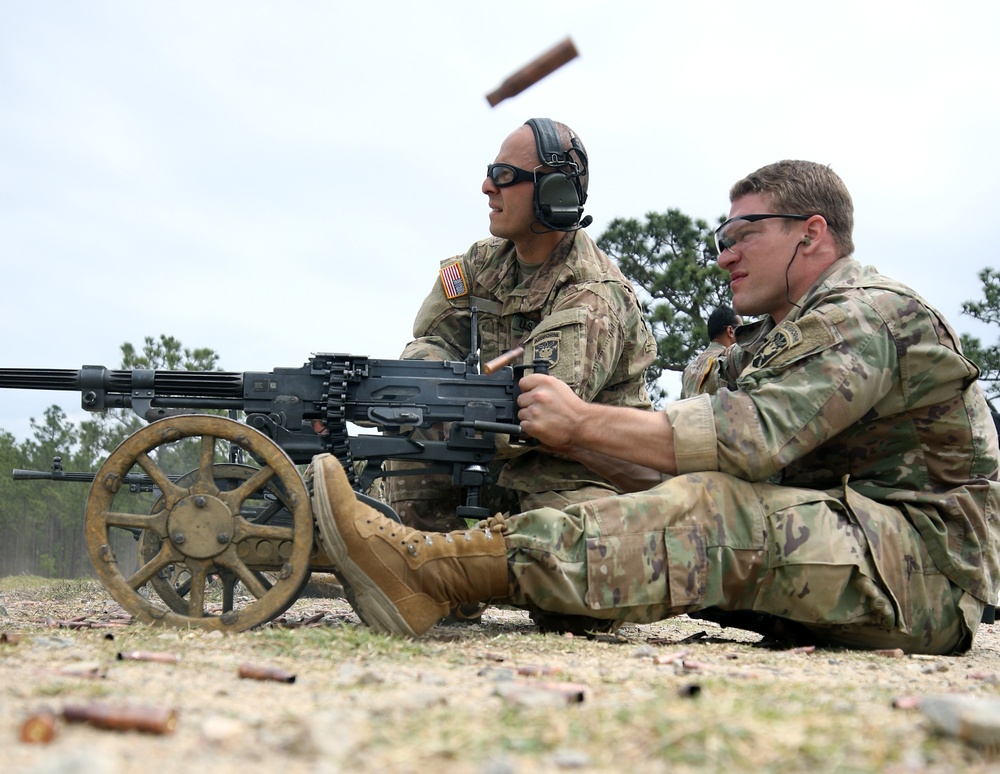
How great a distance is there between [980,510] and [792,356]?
0.98m

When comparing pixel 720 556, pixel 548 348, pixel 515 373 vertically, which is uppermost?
pixel 548 348

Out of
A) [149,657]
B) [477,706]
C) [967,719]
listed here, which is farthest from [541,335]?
[967,719]

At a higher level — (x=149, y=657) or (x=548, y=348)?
(x=548, y=348)

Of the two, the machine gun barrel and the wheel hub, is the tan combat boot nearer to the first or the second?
the wheel hub

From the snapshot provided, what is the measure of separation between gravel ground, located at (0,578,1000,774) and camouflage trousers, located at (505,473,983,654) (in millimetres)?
186

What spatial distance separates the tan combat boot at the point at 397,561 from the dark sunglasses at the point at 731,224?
6.11ft

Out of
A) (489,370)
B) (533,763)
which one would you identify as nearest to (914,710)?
(533,763)

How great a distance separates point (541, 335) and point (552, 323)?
0.25 feet

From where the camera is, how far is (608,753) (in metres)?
1.80

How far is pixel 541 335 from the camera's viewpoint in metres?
4.83

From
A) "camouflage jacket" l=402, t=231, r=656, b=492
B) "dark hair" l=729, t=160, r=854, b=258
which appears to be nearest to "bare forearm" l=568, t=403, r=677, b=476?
"camouflage jacket" l=402, t=231, r=656, b=492

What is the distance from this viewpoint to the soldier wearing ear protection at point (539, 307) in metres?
4.83

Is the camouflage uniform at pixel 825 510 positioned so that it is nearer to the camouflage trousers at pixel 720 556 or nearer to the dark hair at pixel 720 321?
the camouflage trousers at pixel 720 556

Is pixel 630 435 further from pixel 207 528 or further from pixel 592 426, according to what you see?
pixel 207 528
